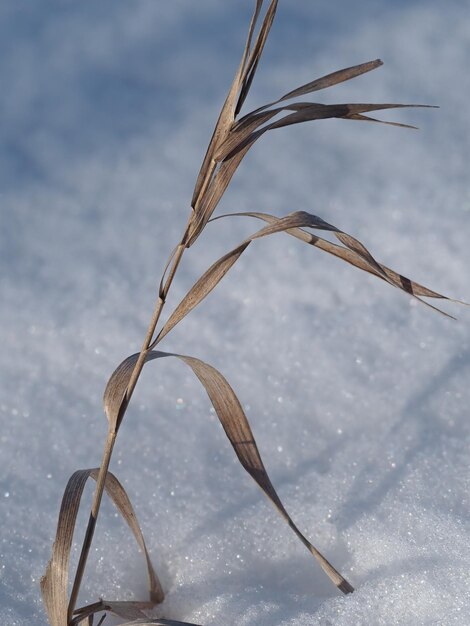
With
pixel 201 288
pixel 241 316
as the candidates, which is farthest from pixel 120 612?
pixel 241 316

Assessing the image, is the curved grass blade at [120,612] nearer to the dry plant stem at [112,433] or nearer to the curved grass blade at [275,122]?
the dry plant stem at [112,433]

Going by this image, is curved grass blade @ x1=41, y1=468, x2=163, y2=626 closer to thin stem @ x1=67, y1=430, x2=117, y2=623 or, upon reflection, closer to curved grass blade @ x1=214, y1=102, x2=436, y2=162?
thin stem @ x1=67, y1=430, x2=117, y2=623

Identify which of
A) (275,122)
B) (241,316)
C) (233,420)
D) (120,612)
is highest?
(241,316)

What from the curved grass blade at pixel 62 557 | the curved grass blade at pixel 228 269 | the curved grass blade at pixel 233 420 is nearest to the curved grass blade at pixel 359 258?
the curved grass blade at pixel 228 269

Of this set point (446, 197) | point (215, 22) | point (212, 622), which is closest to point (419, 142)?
point (446, 197)

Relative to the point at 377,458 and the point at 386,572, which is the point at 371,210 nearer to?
the point at 377,458

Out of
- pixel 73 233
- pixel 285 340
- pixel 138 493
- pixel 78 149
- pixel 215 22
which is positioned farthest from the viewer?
pixel 215 22

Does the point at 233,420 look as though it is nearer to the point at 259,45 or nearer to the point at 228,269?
the point at 228,269
